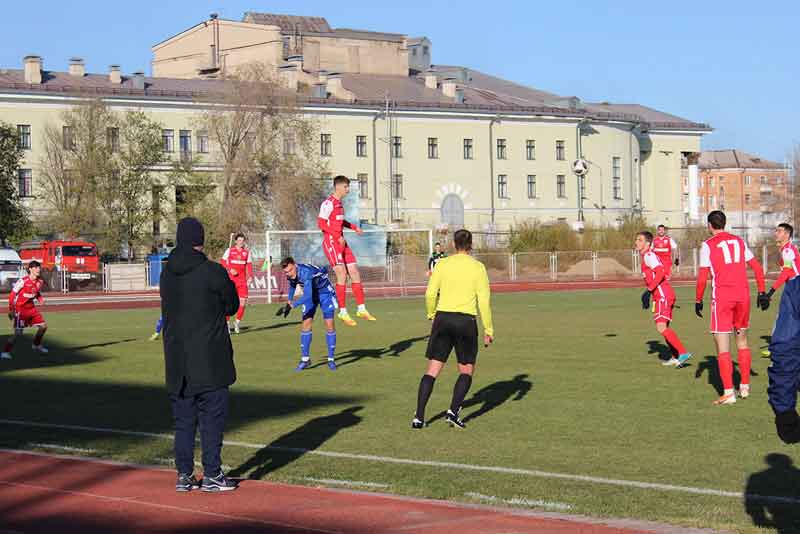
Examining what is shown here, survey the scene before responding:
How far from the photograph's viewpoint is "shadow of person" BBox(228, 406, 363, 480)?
11.7m

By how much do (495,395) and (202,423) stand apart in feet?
23.4

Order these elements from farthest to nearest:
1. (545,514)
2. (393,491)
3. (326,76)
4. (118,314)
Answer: (326,76) < (118,314) < (393,491) < (545,514)

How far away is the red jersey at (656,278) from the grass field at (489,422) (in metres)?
1.19

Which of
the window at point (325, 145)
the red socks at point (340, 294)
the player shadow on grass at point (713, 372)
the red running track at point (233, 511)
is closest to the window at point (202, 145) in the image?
the window at point (325, 145)

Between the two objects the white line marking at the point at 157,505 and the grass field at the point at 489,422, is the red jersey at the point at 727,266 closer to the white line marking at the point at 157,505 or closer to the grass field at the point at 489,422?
the grass field at the point at 489,422

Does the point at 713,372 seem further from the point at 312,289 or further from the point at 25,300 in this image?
the point at 25,300

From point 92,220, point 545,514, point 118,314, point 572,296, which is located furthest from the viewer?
point 92,220

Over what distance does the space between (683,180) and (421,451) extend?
96.9 m

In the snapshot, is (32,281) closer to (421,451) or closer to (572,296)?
(421,451)

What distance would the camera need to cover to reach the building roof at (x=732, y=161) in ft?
577

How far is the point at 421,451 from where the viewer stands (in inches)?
490

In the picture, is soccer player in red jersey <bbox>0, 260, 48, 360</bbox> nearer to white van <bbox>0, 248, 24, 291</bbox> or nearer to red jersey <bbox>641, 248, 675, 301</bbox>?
red jersey <bbox>641, 248, 675, 301</bbox>

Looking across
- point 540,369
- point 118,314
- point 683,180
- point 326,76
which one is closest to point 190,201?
point 326,76

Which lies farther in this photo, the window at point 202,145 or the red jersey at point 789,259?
the window at point 202,145
